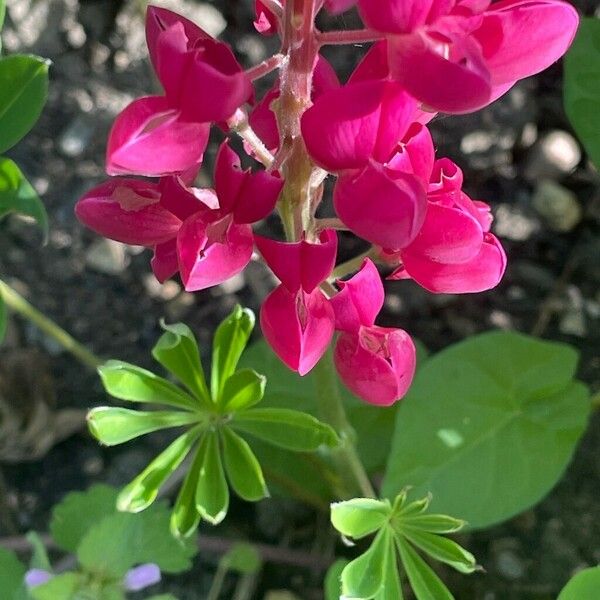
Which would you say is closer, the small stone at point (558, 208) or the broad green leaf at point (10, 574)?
the broad green leaf at point (10, 574)

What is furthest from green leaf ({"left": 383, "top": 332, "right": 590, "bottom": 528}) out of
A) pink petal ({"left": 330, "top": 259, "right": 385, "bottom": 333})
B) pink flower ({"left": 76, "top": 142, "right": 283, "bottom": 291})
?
pink flower ({"left": 76, "top": 142, "right": 283, "bottom": 291})

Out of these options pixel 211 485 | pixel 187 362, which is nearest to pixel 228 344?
pixel 187 362

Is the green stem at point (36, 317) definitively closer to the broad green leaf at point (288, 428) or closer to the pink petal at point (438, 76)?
the broad green leaf at point (288, 428)

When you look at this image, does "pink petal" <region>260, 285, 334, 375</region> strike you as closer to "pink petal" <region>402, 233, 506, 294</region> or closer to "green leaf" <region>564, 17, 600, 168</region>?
"pink petal" <region>402, 233, 506, 294</region>

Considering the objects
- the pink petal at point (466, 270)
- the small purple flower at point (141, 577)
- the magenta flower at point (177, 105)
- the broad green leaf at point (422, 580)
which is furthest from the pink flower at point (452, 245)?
the small purple flower at point (141, 577)

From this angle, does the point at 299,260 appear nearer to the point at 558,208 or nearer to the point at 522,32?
the point at 522,32

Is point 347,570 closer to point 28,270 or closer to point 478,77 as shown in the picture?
point 478,77

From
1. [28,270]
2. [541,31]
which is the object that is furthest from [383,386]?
[28,270]
